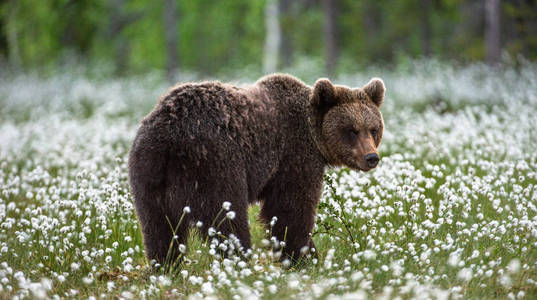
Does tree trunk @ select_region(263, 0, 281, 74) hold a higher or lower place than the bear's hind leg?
higher

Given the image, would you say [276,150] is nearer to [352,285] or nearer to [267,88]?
[267,88]

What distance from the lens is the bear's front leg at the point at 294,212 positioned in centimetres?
451

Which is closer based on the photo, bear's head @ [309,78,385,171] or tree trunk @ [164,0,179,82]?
bear's head @ [309,78,385,171]

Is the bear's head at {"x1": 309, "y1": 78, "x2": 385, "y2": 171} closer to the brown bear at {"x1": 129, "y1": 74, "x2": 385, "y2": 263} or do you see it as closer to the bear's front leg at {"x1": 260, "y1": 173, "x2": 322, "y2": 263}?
the brown bear at {"x1": 129, "y1": 74, "x2": 385, "y2": 263}

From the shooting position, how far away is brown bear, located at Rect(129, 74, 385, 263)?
12.4 ft

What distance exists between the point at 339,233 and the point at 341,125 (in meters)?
1.29

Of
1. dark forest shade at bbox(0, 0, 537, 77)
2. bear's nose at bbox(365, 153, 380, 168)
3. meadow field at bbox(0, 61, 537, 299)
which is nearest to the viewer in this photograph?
meadow field at bbox(0, 61, 537, 299)

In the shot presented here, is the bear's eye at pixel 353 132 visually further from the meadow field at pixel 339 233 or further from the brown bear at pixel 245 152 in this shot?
the meadow field at pixel 339 233

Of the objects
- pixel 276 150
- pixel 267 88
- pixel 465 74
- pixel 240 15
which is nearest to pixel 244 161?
pixel 276 150

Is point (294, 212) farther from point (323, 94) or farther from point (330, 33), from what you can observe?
point (330, 33)

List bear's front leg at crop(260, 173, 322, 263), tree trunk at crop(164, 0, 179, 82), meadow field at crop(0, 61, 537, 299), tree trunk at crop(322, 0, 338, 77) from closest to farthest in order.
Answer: meadow field at crop(0, 61, 537, 299)
bear's front leg at crop(260, 173, 322, 263)
tree trunk at crop(322, 0, 338, 77)
tree trunk at crop(164, 0, 179, 82)

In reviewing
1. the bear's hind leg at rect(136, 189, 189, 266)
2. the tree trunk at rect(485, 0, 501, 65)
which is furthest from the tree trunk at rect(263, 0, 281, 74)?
the bear's hind leg at rect(136, 189, 189, 266)

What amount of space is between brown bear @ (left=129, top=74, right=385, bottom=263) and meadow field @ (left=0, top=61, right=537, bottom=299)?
0.26 metres

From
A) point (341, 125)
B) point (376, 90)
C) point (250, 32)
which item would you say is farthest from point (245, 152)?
point (250, 32)
